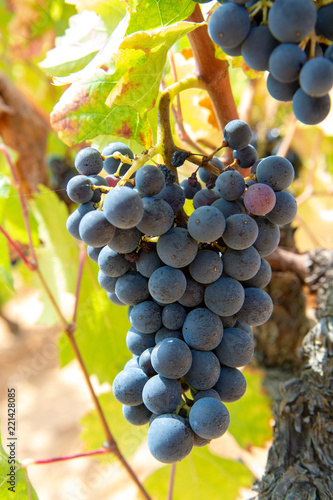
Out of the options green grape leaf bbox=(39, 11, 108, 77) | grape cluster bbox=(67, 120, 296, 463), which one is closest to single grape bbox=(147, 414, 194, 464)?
grape cluster bbox=(67, 120, 296, 463)

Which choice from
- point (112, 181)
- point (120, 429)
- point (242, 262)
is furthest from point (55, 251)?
point (242, 262)

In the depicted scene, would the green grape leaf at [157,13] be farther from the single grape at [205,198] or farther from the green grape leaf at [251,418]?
the green grape leaf at [251,418]

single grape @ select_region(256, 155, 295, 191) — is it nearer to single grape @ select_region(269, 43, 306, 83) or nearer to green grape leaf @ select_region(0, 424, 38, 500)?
single grape @ select_region(269, 43, 306, 83)

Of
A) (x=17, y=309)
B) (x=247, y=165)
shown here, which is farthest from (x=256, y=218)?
(x=17, y=309)

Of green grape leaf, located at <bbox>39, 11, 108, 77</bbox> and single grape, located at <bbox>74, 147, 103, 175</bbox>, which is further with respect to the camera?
green grape leaf, located at <bbox>39, 11, 108, 77</bbox>

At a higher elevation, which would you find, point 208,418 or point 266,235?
point 266,235

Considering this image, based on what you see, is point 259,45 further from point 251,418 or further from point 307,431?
point 251,418
